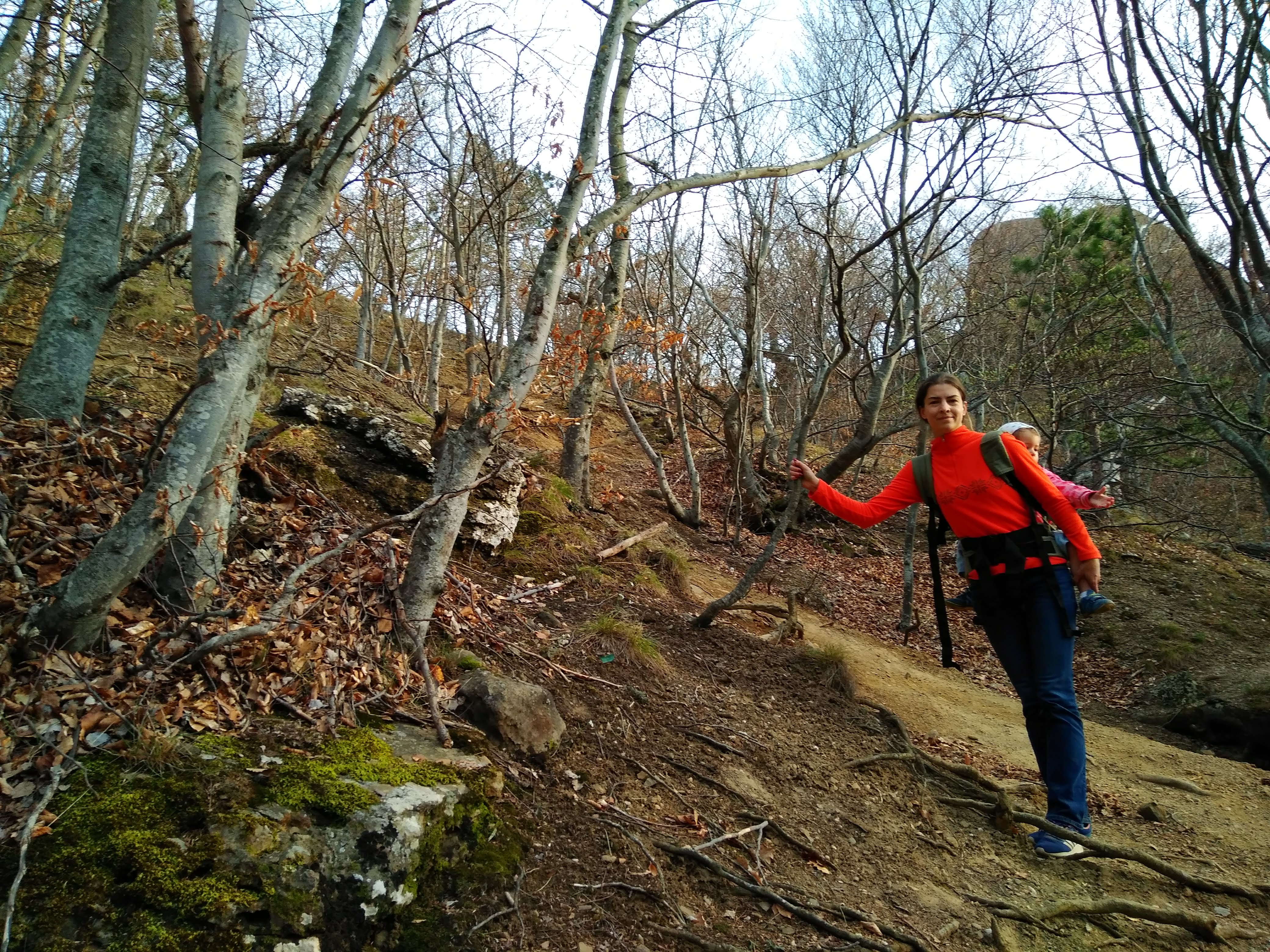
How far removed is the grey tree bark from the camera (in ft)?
8.50

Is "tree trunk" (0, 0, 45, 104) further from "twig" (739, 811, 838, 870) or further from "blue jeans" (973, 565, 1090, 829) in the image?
"blue jeans" (973, 565, 1090, 829)

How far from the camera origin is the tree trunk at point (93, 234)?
13.4 ft

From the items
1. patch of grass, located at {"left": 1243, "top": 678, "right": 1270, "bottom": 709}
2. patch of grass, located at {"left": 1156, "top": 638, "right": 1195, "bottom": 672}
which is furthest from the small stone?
patch of grass, located at {"left": 1156, "top": 638, "right": 1195, "bottom": 672}

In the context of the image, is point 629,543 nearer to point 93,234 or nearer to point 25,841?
point 93,234

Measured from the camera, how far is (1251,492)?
15.7 m

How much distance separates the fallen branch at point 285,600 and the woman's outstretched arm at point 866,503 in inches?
72.1

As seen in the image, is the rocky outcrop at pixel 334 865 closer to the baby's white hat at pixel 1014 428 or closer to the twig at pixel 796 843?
the twig at pixel 796 843

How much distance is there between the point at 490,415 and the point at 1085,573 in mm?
3138

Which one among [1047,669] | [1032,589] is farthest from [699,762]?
[1032,589]

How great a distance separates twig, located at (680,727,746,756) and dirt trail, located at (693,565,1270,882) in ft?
6.92

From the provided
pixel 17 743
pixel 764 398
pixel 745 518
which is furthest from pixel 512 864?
pixel 764 398

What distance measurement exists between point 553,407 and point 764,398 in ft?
25.6

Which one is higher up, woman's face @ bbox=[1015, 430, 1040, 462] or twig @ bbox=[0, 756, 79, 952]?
woman's face @ bbox=[1015, 430, 1040, 462]

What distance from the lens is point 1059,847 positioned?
357 cm
